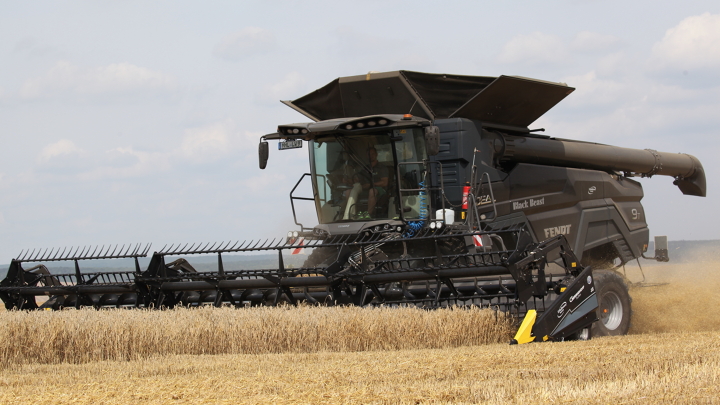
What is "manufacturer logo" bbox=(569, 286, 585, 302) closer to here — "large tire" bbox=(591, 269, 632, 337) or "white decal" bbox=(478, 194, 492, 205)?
"large tire" bbox=(591, 269, 632, 337)

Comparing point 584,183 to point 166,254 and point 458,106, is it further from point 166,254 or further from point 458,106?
point 166,254

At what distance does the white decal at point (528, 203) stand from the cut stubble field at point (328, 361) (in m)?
2.57

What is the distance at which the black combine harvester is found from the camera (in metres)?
7.30

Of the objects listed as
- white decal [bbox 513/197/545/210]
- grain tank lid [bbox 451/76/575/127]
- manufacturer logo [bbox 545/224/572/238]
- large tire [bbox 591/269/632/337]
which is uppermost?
grain tank lid [bbox 451/76/575/127]

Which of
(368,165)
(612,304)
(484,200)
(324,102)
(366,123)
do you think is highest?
(324,102)

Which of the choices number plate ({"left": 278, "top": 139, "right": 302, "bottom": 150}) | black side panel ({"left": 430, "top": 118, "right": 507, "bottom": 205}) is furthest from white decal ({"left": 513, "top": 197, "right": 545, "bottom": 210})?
number plate ({"left": 278, "top": 139, "right": 302, "bottom": 150})

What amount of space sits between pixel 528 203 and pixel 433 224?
5.61 ft

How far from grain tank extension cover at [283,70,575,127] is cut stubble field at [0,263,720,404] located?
315 centimetres

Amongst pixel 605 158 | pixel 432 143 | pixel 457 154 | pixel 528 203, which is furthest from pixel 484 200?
pixel 605 158

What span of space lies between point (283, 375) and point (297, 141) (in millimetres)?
4267

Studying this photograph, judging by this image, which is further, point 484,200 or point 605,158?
point 605,158

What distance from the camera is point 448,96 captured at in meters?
9.06

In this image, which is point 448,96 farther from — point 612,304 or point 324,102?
point 612,304

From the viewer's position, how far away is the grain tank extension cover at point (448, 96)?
891cm
